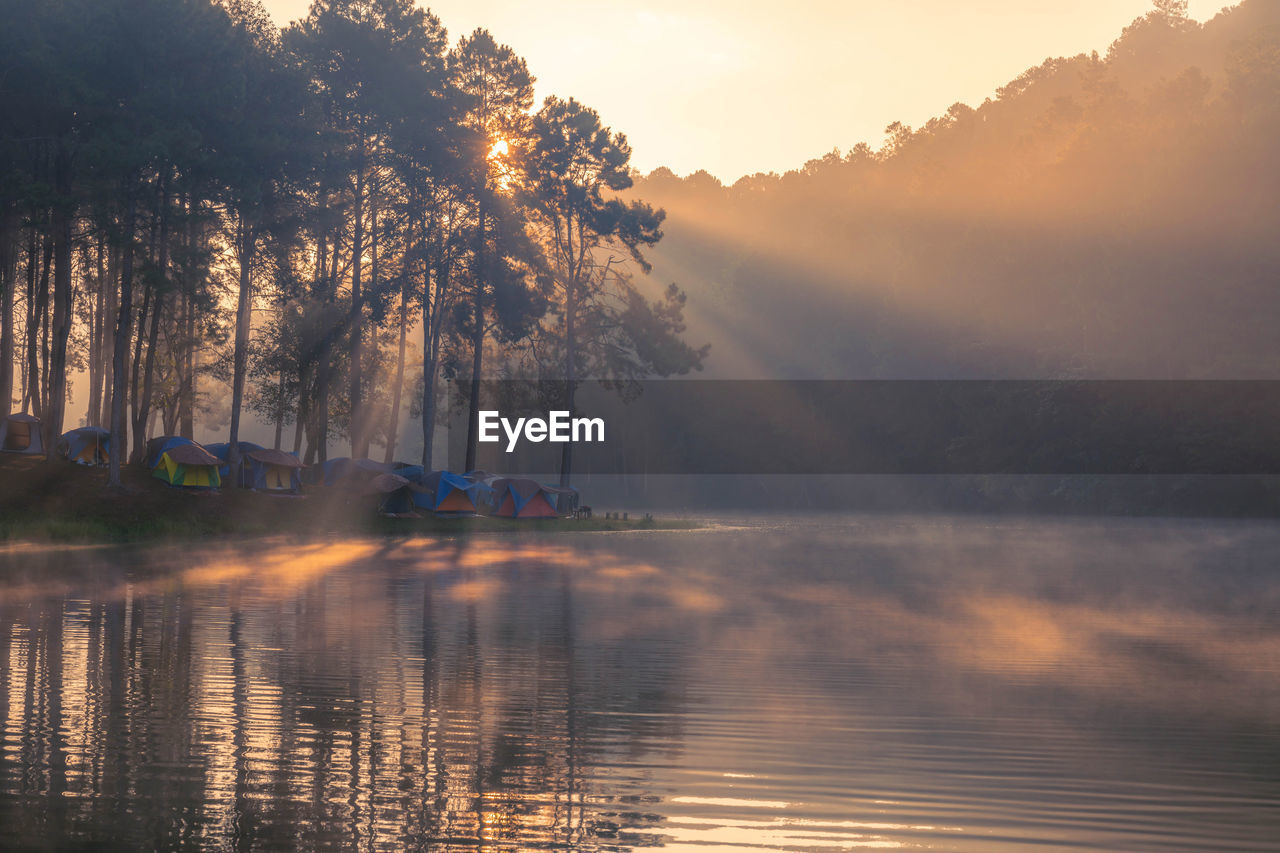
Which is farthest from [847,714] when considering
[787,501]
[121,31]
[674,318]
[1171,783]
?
[787,501]

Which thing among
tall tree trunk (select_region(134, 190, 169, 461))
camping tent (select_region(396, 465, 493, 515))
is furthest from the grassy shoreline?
tall tree trunk (select_region(134, 190, 169, 461))

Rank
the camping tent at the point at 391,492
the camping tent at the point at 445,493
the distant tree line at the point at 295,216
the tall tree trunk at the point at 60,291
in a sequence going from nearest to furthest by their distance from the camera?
the distant tree line at the point at 295,216
the tall tree trunk at the point at 60,291
the camping tent at the point at 391,492
the camping tent at the point at 445,493

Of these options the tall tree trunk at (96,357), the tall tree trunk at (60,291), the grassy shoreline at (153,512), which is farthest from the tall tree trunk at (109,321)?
the grassy shoreline at (153,512)

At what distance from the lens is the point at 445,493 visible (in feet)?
207

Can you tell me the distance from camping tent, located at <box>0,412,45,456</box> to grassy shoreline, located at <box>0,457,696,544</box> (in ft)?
28.7

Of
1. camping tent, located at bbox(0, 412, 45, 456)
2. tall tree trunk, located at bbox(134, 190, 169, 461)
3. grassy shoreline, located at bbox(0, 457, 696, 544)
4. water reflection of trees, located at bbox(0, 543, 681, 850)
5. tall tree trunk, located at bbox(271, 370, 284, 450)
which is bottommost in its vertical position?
water reflection of trees, located at bbox(0, 543, 681, 850)

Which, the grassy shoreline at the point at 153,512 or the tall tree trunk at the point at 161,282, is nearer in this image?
the grassy shoreline at the point at 153,512

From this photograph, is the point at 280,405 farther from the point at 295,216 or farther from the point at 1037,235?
the point at 1037,235

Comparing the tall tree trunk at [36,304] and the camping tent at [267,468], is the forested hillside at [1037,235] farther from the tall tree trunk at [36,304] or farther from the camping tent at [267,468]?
the tall tree trunk at [36,304]

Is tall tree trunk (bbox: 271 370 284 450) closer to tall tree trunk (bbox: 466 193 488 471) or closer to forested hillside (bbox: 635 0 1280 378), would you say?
tall tree trunk (bbox: 466 193 488 471)

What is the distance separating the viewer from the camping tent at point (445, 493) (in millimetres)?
63031

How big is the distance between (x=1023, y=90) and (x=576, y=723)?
162646 millimetres

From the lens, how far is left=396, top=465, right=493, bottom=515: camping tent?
2482 inches

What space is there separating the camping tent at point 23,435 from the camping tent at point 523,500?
21.0 metres
